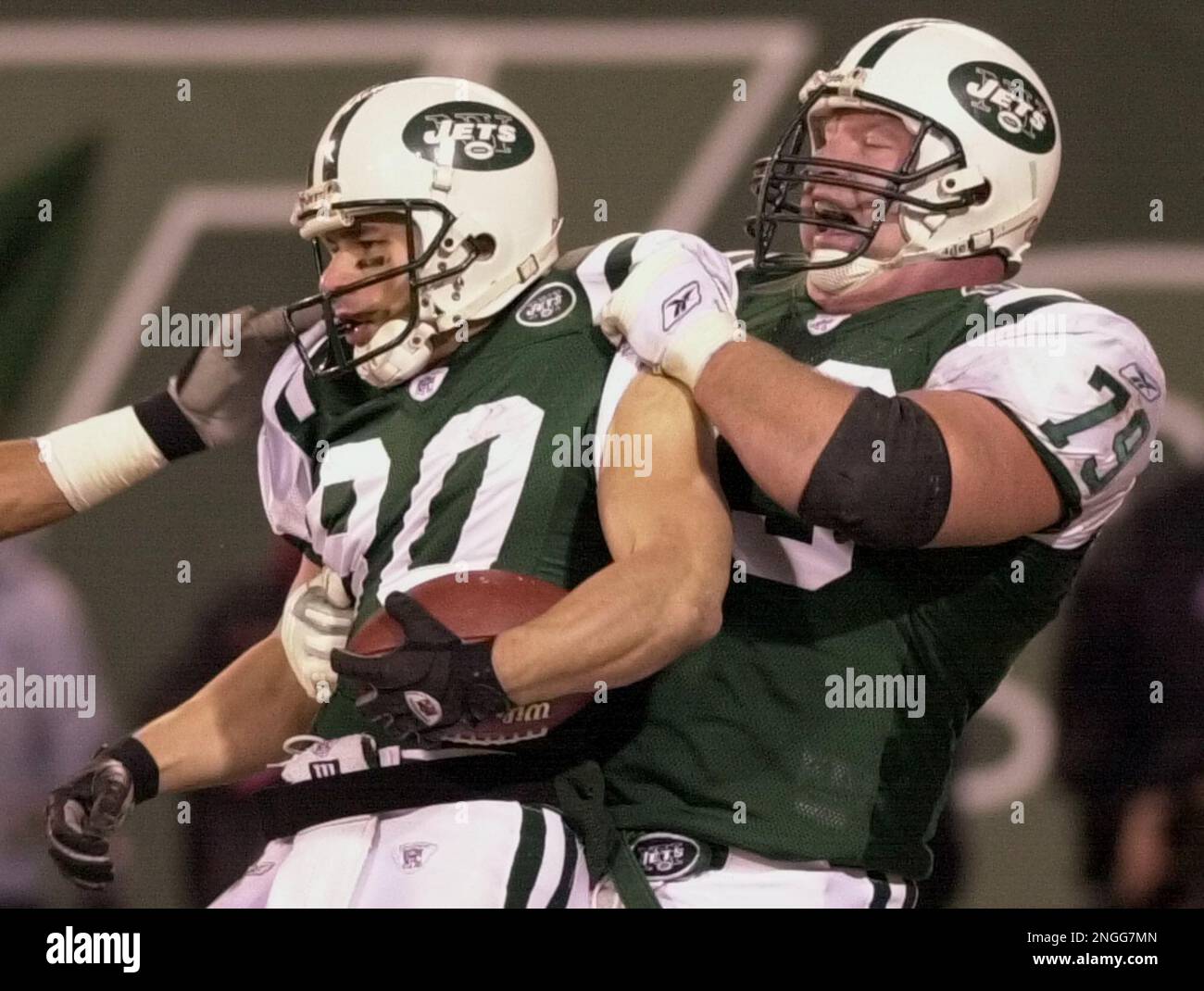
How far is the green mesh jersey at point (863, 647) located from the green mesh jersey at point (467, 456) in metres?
0.22

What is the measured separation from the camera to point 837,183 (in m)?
2.59

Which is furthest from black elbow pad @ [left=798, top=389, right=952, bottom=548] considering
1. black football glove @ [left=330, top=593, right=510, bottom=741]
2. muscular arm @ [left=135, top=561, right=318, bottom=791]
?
muscular arm @ [left=135, top=561, right=318, bottom=791]

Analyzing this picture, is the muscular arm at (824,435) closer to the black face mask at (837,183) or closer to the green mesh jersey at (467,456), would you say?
the green mesh jersey at (467,456)

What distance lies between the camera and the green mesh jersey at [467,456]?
7.68 ft

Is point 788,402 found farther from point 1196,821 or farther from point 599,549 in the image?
point 1196,821

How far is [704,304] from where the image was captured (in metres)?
2.37

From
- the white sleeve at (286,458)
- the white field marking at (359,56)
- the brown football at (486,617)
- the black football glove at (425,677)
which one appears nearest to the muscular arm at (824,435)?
the brown football at (486,617)

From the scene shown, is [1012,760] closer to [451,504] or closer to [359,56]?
[451,504]

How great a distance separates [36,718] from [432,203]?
113cm

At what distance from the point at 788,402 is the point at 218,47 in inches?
53.6

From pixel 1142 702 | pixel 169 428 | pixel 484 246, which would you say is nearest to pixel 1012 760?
pixel 1142 702
